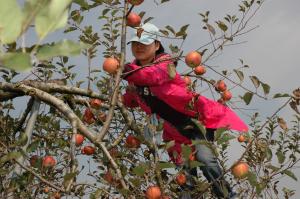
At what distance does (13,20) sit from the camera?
507 mm

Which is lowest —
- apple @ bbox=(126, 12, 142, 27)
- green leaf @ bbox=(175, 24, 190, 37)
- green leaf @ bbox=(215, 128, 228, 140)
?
green leaf @ bbox=(215, 128, 228, 140)

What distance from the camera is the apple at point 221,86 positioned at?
3037 mm

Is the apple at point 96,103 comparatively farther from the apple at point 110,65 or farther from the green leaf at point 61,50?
the green leaf at point 61,50

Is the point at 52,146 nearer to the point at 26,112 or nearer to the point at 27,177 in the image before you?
the point at 26,112

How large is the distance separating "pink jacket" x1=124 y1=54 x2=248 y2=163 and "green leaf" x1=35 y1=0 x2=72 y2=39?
238 centimetres

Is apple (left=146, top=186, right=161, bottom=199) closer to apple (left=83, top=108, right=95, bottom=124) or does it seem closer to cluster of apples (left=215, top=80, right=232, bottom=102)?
cluster of apples (left=215, top=80, right=232, bottom=102)

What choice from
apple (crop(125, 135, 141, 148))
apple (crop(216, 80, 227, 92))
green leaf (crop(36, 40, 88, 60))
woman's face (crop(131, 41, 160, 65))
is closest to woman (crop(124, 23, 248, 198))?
woman's face (crop(131, 41, 160, 65))

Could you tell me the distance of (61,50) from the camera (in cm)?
55

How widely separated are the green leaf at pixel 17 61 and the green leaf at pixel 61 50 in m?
0.03

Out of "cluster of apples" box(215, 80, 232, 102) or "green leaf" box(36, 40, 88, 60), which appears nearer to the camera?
"green leaf" box(36, 40, 88, 60)

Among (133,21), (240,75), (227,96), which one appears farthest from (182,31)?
(227,96)

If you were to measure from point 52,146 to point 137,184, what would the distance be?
6.04 feet

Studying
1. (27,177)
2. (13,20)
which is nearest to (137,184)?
(27,177)

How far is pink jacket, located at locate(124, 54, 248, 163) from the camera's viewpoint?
3.00 m
